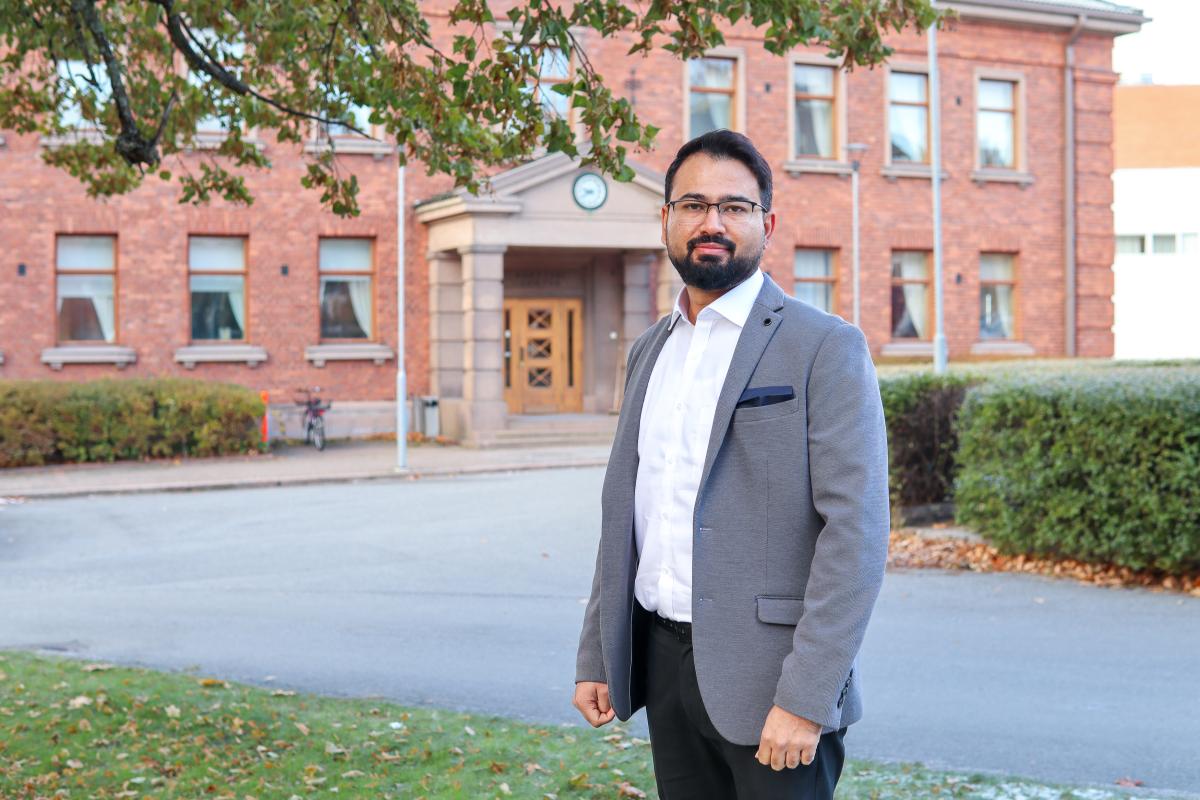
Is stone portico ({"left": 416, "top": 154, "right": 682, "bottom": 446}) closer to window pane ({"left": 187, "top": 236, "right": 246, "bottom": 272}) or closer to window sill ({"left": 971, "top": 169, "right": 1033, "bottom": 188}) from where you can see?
window pane ({"left": 187, "top": 236, "right": 246, "bottom": 272})

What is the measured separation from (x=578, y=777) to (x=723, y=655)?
2.79 meters

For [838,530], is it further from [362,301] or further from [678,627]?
[362,301]

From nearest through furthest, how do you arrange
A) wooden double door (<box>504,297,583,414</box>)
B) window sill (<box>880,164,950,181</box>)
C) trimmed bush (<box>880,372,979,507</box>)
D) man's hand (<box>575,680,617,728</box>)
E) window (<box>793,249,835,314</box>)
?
man's hand (<box>575,680,617,728</box>), trimmed bush (<box>880,372,979,507</box>), wooden double door (<box>504,297,583,414</box>), window (<box>793,249,835,314</box>), window sill (<box>880,164,950,181</box>)

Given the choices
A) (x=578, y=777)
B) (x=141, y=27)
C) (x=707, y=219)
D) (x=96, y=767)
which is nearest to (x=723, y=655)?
(x=707, y=219)

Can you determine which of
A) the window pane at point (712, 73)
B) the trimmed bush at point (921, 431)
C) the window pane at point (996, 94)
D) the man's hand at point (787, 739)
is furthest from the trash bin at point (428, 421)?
the man's hand at point (787, 739)

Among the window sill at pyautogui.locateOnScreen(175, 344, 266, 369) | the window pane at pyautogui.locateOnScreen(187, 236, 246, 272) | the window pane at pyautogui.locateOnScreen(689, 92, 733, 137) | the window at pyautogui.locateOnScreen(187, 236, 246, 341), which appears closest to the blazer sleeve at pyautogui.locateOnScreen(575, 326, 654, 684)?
the window sill at pyautogui.locateOnScreen(175, 344, 266, 369)

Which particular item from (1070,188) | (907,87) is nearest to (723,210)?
(907,87)

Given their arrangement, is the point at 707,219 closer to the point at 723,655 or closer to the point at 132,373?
the point at 723,655

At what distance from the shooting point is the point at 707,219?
301 centimetres

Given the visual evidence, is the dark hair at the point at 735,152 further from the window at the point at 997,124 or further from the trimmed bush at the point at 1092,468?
the window at the point at 997,124

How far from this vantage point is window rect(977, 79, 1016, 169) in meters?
30.5

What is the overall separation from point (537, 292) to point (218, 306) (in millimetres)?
6303

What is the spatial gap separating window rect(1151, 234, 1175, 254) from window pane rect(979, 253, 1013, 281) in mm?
27212

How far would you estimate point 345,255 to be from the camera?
26250 mm
